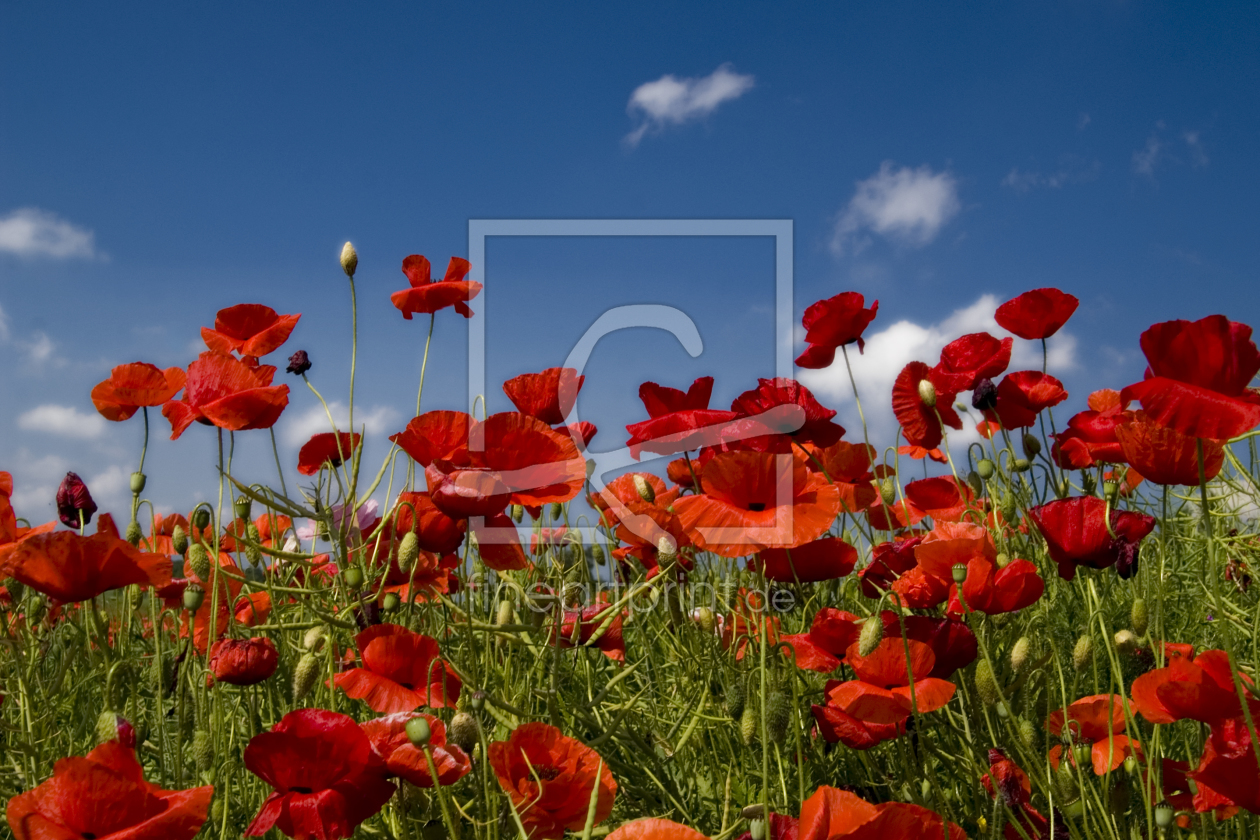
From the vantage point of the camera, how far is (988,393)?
2.01 metres

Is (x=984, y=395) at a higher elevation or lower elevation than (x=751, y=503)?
higher

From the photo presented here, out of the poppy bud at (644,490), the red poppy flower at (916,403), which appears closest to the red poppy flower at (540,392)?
the poppy bud at (644,490)

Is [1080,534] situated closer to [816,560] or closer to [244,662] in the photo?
[816,560]

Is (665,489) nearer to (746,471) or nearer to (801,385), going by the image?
(801,385)

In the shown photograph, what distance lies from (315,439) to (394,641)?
0.72 metres

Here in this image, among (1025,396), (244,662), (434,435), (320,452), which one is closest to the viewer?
(244,662)

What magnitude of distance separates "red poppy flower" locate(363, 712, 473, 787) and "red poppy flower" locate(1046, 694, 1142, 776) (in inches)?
34.9

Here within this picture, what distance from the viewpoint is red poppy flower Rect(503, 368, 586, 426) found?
1.60m

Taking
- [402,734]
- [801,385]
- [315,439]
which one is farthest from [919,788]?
[315,439]

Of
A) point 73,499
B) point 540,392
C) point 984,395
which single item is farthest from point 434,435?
point 984,395

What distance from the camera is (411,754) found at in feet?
3.38

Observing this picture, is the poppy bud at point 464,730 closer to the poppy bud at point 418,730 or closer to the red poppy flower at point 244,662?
the poppy bud at point 418,730

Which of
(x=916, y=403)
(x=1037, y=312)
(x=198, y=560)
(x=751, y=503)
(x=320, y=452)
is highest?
(x=1037, y=312)

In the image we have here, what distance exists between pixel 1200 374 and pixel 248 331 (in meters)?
1.77
